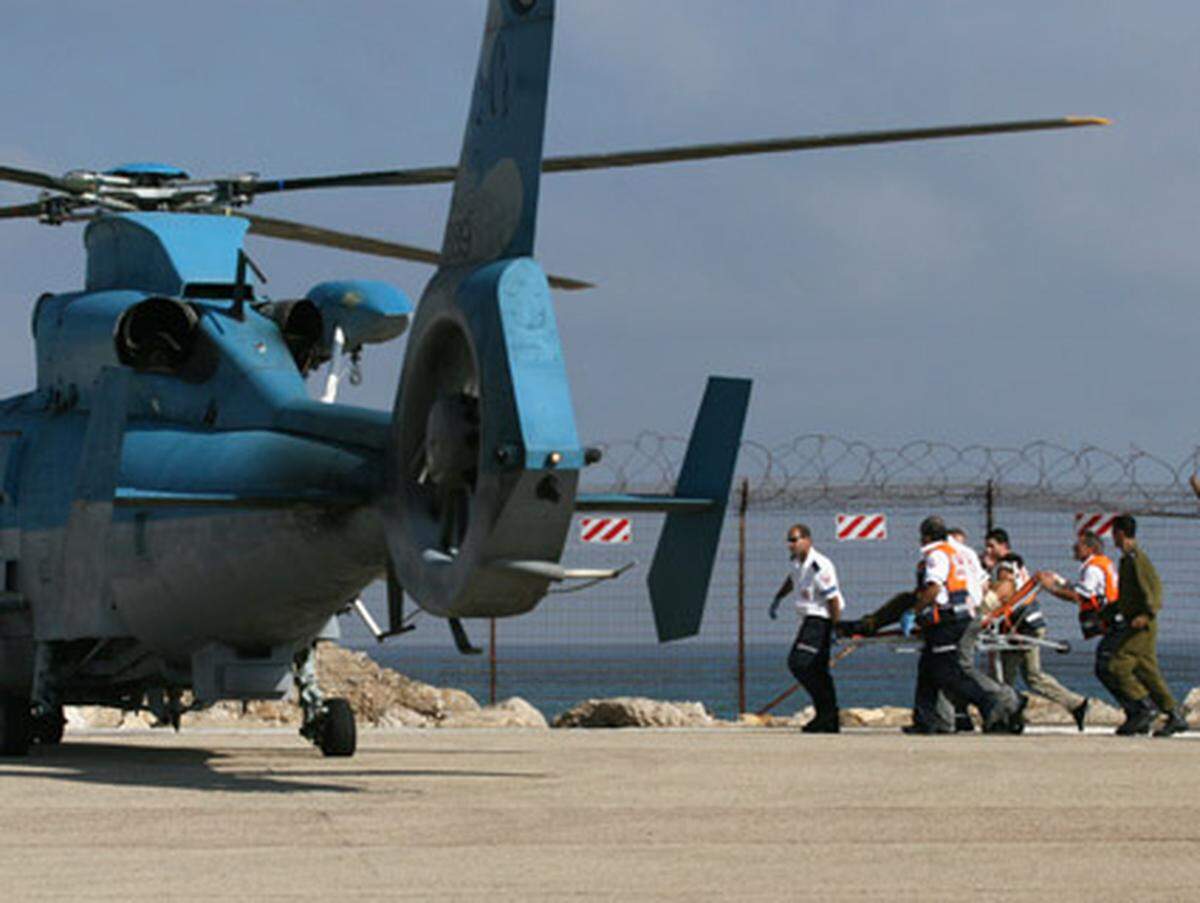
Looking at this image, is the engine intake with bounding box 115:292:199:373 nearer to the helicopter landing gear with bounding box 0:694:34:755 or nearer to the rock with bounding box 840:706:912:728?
the helicopter landing gear with bounding box 0:694:34:755

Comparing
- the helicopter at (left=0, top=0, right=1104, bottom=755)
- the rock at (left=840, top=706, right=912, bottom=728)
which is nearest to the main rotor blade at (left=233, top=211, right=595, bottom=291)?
the helicopter at (left=0, top=0, right=1104, bottom=755)

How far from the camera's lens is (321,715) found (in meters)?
16.2

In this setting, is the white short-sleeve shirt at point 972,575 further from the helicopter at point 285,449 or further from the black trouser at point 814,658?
the helicopter at point 285,449

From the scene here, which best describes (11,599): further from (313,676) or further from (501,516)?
(501,516)

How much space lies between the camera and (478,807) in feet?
40.5

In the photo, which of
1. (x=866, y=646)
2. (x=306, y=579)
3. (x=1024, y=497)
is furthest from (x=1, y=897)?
(x=1024, y=497)

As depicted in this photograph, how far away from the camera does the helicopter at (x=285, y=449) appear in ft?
41.3

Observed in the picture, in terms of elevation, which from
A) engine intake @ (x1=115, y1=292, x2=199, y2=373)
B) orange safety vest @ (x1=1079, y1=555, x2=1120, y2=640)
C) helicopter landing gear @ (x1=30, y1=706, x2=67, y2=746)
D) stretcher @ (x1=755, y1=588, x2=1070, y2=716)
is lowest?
helicopter landing gear @ (x1=30, y1=706, x2=67, y2=746)

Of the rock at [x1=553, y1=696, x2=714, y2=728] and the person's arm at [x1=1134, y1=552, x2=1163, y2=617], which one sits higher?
the person's arm at [x1=1134, y1=552, x2=1163, y2=617]

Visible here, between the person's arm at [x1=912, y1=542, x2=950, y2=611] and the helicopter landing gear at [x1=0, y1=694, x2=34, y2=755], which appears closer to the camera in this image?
the helicopter landing gear at [x1=0, y1=694, x2=34, y2=755]

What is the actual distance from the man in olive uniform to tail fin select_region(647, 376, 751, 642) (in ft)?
20.0

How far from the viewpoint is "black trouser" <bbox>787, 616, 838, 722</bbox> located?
20.9 metres

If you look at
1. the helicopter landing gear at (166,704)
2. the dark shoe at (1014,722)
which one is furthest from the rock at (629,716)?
the helicopter landing gear at (166,704)

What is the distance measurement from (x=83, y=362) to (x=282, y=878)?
879 cm
